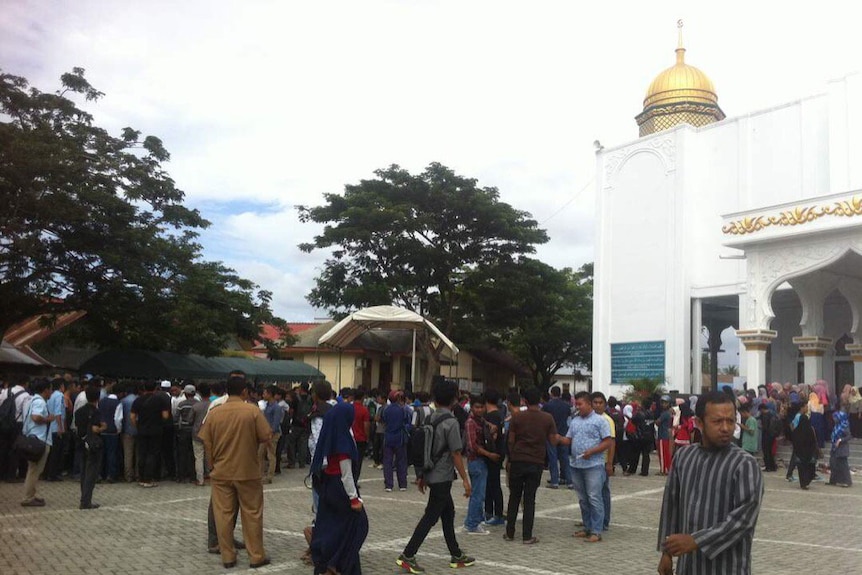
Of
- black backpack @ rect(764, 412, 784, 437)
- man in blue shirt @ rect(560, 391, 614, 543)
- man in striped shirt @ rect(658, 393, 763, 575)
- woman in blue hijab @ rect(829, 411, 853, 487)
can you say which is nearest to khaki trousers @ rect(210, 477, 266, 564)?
man in blue shirt @ rect(560, 391, 614, 543)

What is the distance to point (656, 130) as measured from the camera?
31.0m

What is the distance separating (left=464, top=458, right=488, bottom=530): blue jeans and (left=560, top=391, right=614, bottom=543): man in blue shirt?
1.02 metres

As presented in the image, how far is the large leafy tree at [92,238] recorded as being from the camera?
1798cm

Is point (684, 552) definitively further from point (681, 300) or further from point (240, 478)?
point (681, 300)

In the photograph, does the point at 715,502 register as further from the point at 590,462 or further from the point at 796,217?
the point at 796,217

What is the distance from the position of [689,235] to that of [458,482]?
16661 mm

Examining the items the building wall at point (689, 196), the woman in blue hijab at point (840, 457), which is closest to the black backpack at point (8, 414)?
the woman in blue hijab at point (840, 457)

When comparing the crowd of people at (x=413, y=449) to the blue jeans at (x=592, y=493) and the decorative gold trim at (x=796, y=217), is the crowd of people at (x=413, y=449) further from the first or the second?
the decorative gold trim at (x=796, y=217)

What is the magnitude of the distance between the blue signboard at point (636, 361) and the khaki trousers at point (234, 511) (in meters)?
21.4

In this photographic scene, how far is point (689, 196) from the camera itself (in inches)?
1069

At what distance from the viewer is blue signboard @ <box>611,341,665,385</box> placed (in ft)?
88.6

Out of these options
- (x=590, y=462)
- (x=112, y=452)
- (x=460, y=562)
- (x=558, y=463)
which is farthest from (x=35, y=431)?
(x=558, y=463)

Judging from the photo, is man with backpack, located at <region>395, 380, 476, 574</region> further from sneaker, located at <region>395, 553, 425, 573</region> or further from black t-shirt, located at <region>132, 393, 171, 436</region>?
black t-shirt, located at <region>132, 393, 171, 436</region>

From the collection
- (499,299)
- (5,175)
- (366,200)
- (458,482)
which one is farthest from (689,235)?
(5,175)
